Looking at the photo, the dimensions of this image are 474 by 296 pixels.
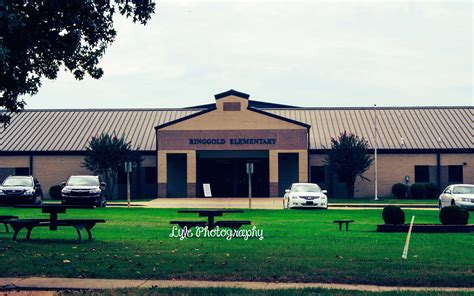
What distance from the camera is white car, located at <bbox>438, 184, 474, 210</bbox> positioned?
1288 inches

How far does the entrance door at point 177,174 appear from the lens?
2120 inches

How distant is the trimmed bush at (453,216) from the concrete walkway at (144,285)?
1170cm

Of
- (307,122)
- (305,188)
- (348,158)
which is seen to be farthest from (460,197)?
(307,122)

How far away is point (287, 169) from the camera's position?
5469 cm

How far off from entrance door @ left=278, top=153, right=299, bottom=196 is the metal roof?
171 centimetres

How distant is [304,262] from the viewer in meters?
13.0

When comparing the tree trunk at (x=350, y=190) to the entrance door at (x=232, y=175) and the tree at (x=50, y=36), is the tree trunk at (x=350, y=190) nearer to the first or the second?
the entrance door at (x=232, y=175)

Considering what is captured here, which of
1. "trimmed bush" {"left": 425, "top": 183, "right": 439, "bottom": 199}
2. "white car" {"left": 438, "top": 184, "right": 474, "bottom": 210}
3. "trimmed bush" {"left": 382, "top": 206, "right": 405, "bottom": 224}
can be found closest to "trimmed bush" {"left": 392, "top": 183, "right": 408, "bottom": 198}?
"trimmed bush" {"left": 425, "top": 183, "right": 439, "bottom": 199}

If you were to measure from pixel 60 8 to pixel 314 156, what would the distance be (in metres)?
41.4

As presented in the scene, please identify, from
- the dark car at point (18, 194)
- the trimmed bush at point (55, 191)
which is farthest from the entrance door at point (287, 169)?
the dark car at point (18, 194)

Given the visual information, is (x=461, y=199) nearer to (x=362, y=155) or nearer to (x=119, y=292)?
(x=362, y=155)

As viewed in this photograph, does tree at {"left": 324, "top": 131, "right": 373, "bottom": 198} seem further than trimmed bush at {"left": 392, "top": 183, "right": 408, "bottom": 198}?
No

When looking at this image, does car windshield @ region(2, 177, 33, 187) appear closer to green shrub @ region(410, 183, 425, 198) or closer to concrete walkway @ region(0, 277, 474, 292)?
concrete walkway @ region(0, 277, 474, 292)

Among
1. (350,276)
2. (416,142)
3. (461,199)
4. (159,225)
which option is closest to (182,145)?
(416,142)
